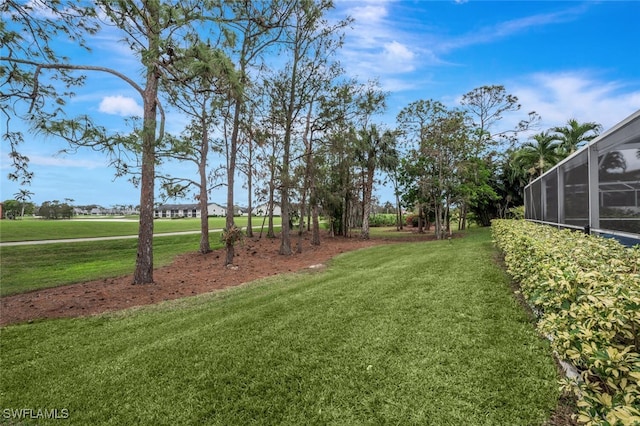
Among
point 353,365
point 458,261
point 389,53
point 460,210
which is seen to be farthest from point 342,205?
point 353,365

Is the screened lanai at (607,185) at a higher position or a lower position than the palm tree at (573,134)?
lower

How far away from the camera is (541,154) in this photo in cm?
1905

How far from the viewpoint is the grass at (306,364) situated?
2.23m

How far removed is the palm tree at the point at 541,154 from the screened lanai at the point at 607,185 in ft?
48.1

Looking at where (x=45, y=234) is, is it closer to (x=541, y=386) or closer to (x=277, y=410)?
(x=277, y=410)

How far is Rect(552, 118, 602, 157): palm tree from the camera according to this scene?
1836cm

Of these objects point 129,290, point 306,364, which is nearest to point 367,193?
point 129,290

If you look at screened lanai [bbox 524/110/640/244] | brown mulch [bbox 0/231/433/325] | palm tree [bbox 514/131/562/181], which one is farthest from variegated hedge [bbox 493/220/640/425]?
palm tree [bbox 514/131/562/181]

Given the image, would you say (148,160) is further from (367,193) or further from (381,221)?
(381,221)

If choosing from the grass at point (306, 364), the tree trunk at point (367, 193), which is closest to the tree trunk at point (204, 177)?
the grass at point (306, 364)

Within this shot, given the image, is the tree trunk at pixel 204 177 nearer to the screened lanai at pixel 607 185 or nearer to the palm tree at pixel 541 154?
the screened lanai at pixel 607 185

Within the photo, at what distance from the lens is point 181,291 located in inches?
272

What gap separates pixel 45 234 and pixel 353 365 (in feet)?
76.3

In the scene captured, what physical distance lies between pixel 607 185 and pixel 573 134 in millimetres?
18440
